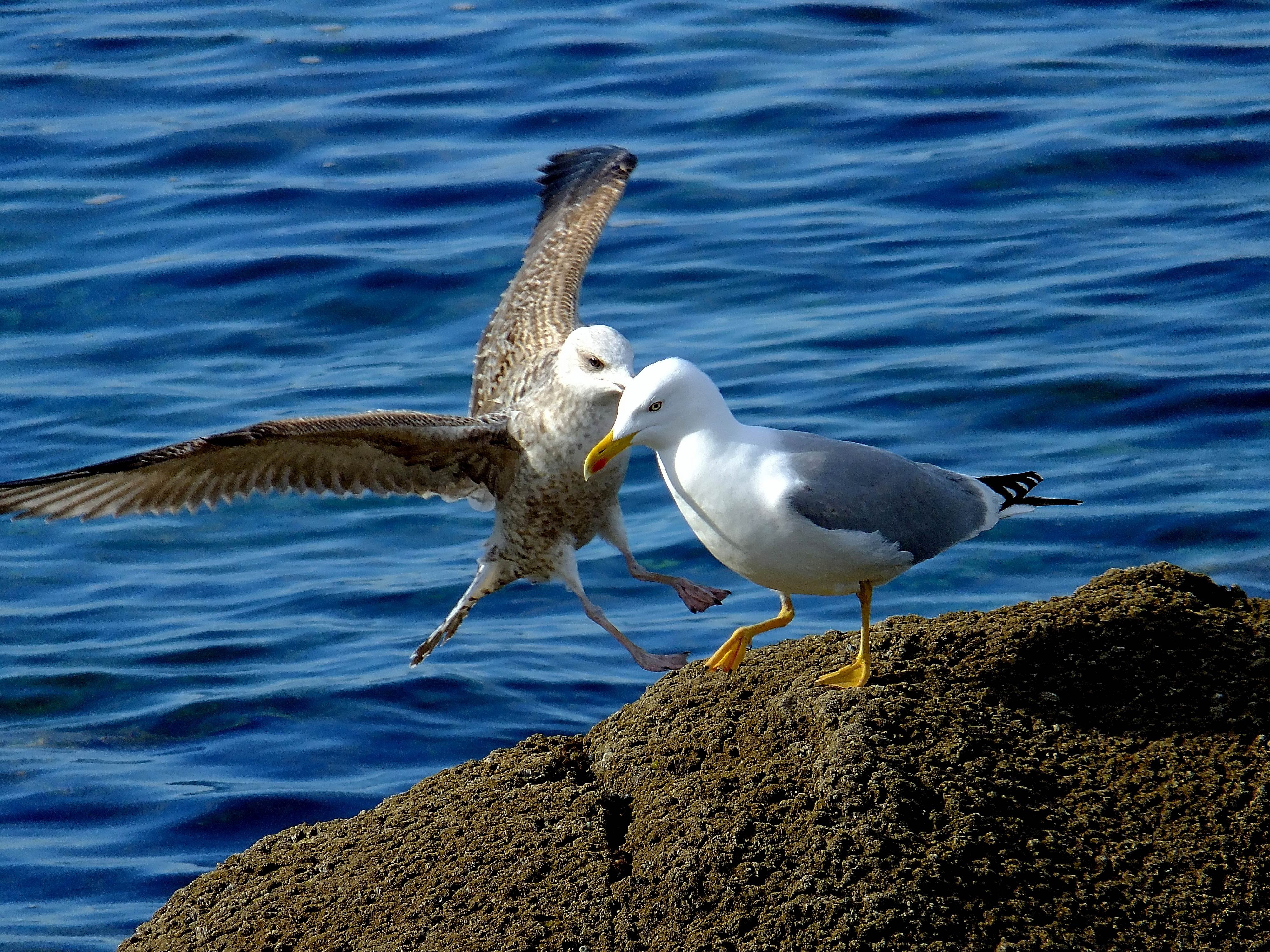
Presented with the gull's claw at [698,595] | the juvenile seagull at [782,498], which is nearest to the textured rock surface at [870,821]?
the juvenile seagull at [782,498]

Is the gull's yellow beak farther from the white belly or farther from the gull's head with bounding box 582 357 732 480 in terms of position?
the white belly

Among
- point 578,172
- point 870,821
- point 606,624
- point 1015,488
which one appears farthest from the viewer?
point 578,172

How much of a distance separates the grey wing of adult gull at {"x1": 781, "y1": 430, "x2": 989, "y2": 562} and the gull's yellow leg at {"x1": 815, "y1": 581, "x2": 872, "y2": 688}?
28cm

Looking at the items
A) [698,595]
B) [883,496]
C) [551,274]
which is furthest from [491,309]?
[883,496]

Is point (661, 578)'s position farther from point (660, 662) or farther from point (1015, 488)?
point (1015, 488)

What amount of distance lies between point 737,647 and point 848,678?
589mm

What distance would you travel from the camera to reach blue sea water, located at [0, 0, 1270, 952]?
775cm

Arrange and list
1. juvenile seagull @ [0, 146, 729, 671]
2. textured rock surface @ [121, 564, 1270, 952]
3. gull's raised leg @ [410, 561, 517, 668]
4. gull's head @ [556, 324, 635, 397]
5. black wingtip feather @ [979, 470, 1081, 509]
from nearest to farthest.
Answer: textured rock surface @ [121, 564, 1270, 952] < black wingtip feather @ [979, 470, 1081, 509] < juvenile seagull @ [0, 146, 729, 671] < gull's head @ [556, 324, 635, 397] < gull's raised leg @ [410, 561, 517, 668]

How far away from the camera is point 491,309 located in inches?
472

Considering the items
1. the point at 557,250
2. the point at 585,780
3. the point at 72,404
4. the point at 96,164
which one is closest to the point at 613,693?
the point at 557,250

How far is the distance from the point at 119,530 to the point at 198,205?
4.46 m

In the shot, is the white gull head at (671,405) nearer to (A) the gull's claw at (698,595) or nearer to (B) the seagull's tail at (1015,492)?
(B) the seagull's tail at (1015,492)

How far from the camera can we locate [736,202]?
13.1 m

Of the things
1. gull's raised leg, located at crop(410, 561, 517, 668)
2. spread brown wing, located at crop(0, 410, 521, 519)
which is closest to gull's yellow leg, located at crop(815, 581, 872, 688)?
spread brown wing, located at crop(0, 410, 521, 519)
